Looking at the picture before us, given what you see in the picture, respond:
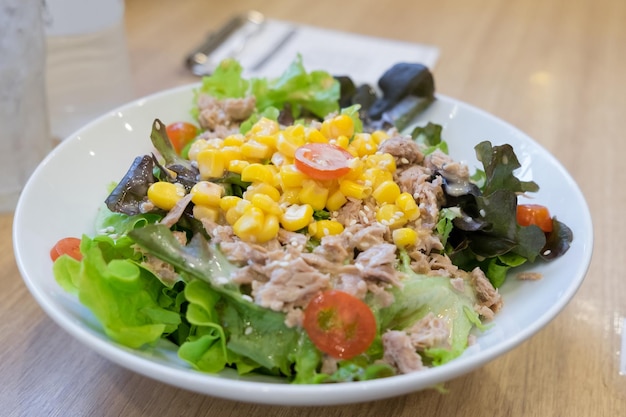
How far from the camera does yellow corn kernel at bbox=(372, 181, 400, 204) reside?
1.76m

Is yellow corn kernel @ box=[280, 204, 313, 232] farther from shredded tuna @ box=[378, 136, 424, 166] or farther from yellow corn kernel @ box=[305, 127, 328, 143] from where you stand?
shredded tuna @ box=[378, 136, 424, 166]

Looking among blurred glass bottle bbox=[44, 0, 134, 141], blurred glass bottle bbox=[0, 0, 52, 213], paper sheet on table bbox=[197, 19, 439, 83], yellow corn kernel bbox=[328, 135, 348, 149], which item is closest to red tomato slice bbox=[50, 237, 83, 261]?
yellow corn kernel bbox=[328, 135, 348, 149]

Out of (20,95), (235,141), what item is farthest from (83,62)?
(235,141)

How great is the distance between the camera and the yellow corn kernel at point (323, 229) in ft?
5.48

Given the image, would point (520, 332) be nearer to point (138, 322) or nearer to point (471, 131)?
point (138, 322)

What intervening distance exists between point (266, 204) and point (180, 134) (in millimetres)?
773

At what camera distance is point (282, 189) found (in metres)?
1.78

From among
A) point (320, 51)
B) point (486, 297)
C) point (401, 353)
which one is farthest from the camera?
point (320, 51)

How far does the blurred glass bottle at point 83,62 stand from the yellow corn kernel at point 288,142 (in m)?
1.50

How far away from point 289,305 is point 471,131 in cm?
119

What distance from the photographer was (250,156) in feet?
6.18

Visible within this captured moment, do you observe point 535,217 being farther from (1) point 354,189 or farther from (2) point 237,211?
(2) point 237,211

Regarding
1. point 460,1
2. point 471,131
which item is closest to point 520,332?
point 471,131

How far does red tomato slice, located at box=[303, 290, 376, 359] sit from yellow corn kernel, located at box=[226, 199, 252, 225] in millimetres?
376
